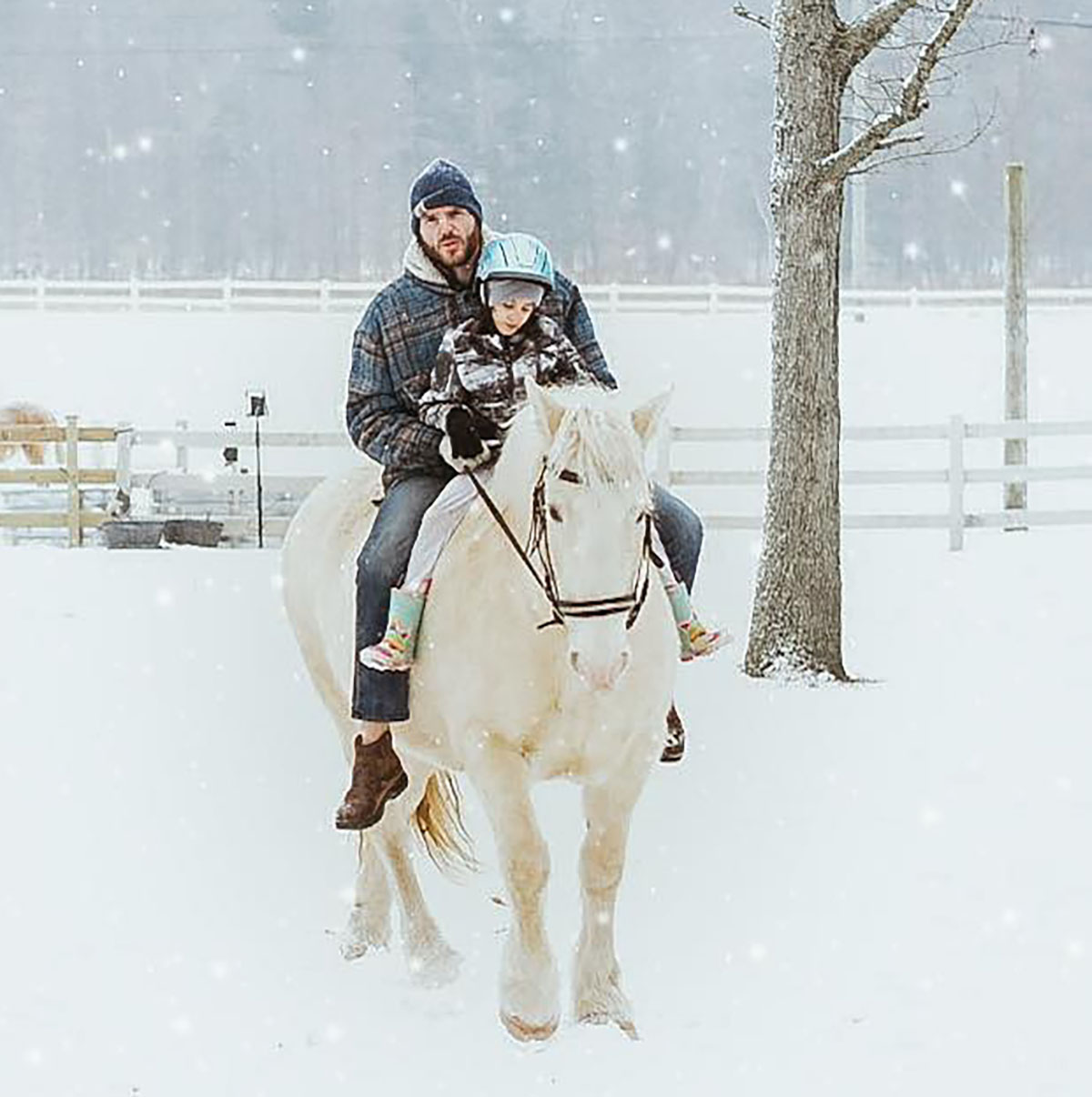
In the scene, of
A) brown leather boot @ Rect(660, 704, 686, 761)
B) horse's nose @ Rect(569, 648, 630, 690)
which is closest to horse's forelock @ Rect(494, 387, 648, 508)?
horse's nose @ Rect(569, 648, 630, 690)

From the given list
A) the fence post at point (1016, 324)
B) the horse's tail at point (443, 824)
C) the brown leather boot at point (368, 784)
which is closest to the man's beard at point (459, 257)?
the brown leather boot at point (368, 784)

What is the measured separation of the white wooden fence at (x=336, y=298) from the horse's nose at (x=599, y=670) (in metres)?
26.8

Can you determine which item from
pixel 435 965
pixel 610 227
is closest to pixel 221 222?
pixel 610 227

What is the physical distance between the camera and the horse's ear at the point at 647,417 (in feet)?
16.2

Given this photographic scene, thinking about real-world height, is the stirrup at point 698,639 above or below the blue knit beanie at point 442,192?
below

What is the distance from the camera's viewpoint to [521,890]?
5188mm

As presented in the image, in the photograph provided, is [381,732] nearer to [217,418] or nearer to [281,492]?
[281,492]

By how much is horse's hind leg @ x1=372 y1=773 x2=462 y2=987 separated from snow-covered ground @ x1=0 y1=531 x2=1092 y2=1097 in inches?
3.0

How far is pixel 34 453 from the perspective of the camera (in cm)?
2339

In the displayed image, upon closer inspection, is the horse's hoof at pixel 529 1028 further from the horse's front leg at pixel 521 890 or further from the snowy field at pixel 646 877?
the snowy field at pixel 646 877

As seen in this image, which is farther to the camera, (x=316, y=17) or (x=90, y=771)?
(x=316, y=17)

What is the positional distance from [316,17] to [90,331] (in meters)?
11.3

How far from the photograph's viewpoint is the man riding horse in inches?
221

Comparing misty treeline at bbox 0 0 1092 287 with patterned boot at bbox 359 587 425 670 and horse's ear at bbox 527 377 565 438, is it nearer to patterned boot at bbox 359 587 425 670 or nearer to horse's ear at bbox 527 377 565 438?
patterned boot at bbox 359 587 425 670
